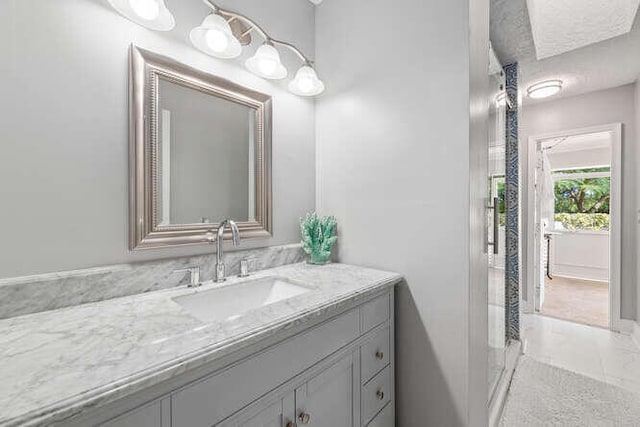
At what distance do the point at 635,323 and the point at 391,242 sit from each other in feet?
10.2

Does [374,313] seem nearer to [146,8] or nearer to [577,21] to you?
[146,8]

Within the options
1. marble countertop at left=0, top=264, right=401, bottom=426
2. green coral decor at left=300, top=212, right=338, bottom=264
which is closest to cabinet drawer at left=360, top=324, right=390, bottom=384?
marble countertop at left=0, top=264, right=401, bottom=426

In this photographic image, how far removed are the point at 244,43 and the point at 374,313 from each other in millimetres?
1434

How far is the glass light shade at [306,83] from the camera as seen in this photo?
1.56m

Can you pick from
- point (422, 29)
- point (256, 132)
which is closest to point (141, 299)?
point (256, 132)

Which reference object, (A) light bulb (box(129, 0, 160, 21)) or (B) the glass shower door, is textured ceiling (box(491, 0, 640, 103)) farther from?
(A) light bulb (box(129, 0, 160, 21))

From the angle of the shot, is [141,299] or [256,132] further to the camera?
[256,132]

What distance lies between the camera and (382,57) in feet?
4.71

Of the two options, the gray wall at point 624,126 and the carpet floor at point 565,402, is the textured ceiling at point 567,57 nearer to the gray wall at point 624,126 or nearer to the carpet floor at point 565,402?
the gray wall at point 624,126

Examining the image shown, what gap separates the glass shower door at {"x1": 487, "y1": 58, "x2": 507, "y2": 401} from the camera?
1.69 m

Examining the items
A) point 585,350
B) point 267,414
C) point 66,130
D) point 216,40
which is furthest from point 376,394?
point 585,350

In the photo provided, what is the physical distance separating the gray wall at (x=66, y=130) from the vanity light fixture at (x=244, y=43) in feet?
0.38

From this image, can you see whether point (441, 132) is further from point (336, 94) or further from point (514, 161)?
point (514, 161)

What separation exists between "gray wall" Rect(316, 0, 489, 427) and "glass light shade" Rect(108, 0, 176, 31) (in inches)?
36.0
